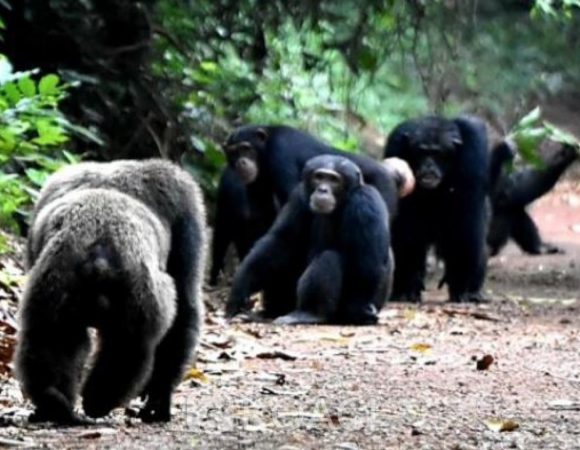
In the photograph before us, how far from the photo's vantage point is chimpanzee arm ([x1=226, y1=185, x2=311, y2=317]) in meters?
12.0

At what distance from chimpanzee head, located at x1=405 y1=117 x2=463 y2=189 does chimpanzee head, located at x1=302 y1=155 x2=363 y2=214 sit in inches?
84.1

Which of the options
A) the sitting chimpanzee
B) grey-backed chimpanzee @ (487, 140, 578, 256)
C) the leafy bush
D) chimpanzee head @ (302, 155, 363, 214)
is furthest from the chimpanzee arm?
grey-backed chimpanzee @ (487, 140, 578, 256)

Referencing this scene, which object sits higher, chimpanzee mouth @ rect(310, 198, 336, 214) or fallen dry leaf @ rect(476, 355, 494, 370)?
chimpanzee mouth @ rect(310, 198, 336, 214)

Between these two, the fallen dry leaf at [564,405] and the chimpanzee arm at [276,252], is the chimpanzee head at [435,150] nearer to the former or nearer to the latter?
the chimpanzee arm at [276,252]

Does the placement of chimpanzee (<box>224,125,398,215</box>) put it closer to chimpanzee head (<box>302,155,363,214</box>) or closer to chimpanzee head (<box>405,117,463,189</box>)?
chimpanzee head (<box>405,117,463,189</box>)

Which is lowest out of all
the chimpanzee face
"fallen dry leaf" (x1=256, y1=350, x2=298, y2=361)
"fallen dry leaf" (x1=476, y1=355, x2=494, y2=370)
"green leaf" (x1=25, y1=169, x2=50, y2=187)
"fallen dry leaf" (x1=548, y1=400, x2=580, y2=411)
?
"fallen dry leaf" (x1=256, y1=350, x2=298, y2=361)

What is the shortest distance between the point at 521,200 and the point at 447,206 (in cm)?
408

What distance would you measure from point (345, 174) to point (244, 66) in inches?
118

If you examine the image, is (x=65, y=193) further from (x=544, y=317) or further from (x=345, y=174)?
(x=544, y=317)

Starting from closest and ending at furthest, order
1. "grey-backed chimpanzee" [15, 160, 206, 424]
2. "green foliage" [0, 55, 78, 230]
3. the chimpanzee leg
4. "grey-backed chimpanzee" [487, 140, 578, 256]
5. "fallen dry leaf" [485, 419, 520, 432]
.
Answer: "grey-backed chimpanzee" [15, 160, 206, 424] → "fallen dry leaf" [485, 419, 520, 432] → "green foliage" [0, 55, 78, 230] → the chimpanzee leg → "grey-backed chimpanzee" [487, 140, 578, 256]

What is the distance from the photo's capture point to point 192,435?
638 cm

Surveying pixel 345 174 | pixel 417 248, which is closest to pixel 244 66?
pixel 417 248

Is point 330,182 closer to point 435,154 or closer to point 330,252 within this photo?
point 330,252

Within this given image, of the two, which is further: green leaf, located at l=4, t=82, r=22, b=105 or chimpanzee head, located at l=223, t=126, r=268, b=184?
chimpanzee head, located at l=223, t=126, r=268, b=184
